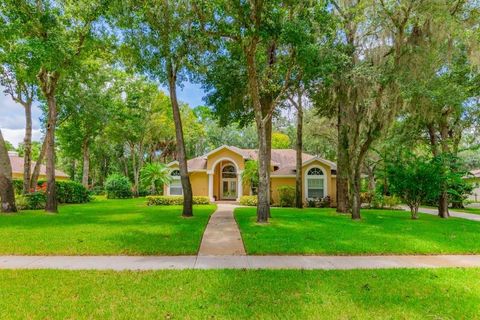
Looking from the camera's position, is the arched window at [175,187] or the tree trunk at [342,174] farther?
the arched window at [175,187]

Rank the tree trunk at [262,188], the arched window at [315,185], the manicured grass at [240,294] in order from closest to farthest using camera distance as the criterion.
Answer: the manicured grass at [240,294]
the tree trunk at [262,188]
the arched window at [315,185]

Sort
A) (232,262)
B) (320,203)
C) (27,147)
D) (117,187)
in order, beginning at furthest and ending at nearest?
(117,187), (320,203), (27,147), (232,262)

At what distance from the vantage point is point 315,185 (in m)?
24.7

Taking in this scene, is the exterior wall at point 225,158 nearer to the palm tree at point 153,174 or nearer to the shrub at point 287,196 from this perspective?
the palm tree at point 153,174

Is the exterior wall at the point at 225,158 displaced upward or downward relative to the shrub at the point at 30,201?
upward

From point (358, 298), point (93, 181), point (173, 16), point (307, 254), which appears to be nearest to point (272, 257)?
point (307, 254)

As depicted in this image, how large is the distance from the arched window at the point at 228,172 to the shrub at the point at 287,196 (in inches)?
232

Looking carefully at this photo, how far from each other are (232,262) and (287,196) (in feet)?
56.0

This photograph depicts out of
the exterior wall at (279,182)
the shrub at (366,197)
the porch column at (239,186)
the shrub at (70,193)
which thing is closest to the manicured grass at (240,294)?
the shrub at (366,197)

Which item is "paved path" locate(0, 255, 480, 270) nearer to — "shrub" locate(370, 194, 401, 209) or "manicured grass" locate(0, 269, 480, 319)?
"manicured grass" locate(0, 269, 480, 319)

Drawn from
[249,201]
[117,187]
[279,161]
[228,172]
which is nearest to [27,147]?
[117,187]

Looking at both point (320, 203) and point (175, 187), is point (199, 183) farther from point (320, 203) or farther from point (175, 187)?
point (320, 203)

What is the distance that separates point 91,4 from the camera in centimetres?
1467

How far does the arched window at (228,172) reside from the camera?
28.0 m
